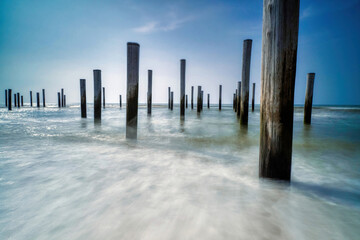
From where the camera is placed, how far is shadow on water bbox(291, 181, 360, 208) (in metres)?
1.58

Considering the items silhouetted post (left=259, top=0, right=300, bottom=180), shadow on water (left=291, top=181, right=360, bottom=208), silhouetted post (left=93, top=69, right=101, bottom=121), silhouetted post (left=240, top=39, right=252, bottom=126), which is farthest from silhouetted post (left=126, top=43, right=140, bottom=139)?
silhouetted post (left=240, top=39, right=252, bottom=126)

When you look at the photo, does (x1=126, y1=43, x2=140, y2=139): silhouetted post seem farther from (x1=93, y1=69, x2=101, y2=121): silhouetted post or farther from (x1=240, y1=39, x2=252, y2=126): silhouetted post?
(x1=240, y1=39, x2=252, y2=126): silhouetted post

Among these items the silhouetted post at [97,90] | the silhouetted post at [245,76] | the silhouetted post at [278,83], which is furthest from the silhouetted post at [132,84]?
the silhouetted post at [245,76]

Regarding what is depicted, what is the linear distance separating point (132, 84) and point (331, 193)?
3690 millimetres

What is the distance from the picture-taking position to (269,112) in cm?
190

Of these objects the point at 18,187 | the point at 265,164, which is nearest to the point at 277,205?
the point at 265,164

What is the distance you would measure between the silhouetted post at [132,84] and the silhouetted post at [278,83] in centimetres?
279

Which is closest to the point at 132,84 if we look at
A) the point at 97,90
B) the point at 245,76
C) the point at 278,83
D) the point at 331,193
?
the point at 278,83

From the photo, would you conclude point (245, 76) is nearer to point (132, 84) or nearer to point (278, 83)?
point (132, 84)

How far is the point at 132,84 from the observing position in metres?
4.09

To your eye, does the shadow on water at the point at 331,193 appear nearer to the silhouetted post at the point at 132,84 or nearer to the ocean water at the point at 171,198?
the ocean water at the point at 171,198

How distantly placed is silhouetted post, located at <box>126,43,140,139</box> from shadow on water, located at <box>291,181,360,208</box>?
3268 mm

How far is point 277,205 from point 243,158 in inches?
55.2

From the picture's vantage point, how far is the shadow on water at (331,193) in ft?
5.20
